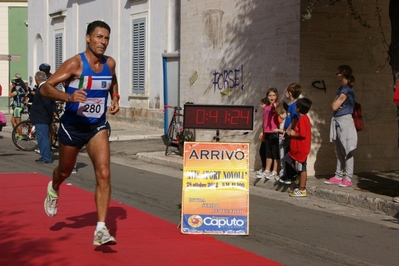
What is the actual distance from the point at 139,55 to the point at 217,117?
1639 centimetres

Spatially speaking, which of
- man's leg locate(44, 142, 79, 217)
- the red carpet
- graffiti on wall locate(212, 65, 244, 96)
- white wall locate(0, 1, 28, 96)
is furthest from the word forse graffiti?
white wall locate(0, 1, 28, 96)

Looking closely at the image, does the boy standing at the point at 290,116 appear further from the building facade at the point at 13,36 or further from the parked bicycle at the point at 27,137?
the building facade at the point at 13,36

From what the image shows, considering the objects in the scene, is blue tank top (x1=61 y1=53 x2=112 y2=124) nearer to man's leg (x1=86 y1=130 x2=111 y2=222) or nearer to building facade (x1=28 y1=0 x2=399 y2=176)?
man's leg (x1=86 y1=130 x2=111 y2=222)

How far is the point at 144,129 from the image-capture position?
82.9 feet

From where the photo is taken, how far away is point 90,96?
311 inches

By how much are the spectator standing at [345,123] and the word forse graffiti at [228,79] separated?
3139 mm

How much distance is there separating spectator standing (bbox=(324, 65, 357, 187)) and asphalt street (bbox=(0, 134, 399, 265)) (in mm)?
942

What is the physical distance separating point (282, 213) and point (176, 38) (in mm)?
13379

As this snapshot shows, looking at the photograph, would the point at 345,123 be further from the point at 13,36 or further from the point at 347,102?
the point at 13,36

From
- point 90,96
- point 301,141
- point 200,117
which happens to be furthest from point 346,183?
point 90,96

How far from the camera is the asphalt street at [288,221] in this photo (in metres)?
8.27

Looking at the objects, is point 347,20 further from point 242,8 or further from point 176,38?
point 176,38

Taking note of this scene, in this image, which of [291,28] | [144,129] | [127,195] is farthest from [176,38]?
[127,195]

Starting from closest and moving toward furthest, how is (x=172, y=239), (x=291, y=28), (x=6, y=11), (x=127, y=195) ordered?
1. (x=172, y=239)
2. (x=127, y=195)
3. (x=291, y=28)
4. (x=6, y=11)
